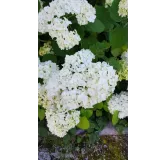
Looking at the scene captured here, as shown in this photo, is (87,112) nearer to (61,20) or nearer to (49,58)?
(49,58)

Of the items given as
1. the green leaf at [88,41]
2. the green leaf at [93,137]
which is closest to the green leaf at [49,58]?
the green leaf at [88,41]

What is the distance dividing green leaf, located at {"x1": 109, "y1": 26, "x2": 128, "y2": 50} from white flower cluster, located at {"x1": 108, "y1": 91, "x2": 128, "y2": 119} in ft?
0.65

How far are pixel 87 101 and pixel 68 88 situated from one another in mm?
84

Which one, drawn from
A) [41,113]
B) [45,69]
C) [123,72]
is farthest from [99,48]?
[41,113]

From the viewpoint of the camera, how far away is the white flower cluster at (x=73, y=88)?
126cm

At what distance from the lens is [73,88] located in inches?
49.7

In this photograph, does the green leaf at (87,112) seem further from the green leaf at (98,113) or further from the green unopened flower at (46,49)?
the green unopened flower at (46,49)

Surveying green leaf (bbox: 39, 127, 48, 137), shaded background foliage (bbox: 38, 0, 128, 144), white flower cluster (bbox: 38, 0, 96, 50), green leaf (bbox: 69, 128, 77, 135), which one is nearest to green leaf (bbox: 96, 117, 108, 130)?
shaded background foliage (bbox: 38, 0, 128, 144)

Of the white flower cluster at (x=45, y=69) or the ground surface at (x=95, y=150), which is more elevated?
the white flower cluster at (x=45, y=69)

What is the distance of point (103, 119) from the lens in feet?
→ 4.89

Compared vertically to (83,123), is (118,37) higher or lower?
higher

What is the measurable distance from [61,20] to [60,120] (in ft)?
1.23

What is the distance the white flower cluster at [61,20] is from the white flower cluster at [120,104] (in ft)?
0.94
